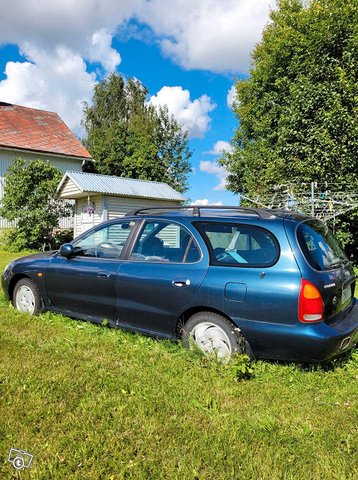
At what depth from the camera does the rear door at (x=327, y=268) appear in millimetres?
3533

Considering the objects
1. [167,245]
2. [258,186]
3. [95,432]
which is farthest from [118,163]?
[95,432]

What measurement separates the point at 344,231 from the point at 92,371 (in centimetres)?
1354

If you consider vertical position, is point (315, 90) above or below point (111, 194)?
above

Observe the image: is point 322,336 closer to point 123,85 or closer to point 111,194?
point 111,194

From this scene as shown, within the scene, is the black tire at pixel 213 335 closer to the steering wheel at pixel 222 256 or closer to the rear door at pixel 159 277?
the rear door at pixel 159 277

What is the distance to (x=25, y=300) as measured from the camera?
5.78 metres

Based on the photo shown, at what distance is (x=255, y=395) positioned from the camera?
335cm

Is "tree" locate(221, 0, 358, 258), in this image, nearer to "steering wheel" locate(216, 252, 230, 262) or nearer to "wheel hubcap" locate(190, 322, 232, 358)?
"steering wheel" locate(216, 252, 230, 262)

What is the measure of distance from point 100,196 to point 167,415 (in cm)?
1502

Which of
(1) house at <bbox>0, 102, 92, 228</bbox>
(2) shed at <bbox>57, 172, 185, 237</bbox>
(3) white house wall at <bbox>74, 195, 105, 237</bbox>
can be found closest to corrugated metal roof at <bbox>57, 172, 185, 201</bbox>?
(2) shed at <bbox>57, 172, 185, 237</bbox>

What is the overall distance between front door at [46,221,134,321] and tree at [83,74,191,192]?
24.6 m

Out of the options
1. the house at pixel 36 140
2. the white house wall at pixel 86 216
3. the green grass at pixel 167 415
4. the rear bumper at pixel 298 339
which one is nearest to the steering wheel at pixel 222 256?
the rear bumper at pixel 298 339

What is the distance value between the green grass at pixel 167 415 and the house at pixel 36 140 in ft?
63.5

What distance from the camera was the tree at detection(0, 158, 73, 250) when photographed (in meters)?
17.8
